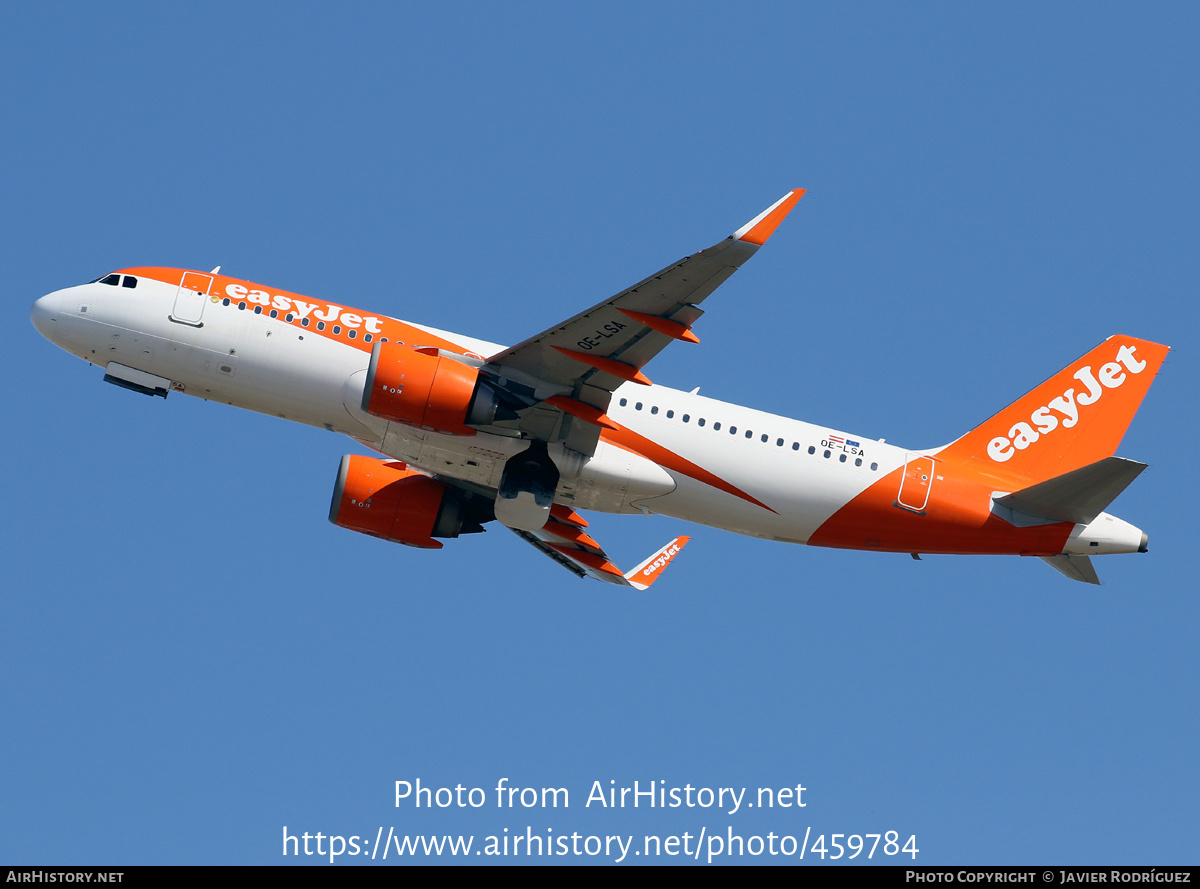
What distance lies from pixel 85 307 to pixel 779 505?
18931mm

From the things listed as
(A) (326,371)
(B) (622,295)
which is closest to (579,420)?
(B) (622,295)

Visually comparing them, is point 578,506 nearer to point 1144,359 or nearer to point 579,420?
point 579,420

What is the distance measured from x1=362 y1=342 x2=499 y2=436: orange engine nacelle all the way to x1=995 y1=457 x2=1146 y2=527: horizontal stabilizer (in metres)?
14.4

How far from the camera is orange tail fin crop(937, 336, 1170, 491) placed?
35.4m

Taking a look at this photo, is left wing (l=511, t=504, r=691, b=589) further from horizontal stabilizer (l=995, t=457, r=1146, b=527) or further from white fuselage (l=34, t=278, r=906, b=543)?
horizontal stabilizer (l=995, t=457, r=1146, b=527)

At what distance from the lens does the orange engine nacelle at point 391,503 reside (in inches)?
1398

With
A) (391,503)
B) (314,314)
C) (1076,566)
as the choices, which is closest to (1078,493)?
(1076,566)

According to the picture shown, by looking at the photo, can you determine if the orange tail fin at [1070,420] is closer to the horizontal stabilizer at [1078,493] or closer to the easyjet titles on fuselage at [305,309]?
the horizontal stabilizer at [1078,493]

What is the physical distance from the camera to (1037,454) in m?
35.5

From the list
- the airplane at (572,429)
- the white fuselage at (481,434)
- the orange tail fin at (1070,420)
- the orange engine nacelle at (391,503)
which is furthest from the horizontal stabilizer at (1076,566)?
the orange engine nacelle at (391,503)

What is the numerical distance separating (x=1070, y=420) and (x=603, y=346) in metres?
14.7

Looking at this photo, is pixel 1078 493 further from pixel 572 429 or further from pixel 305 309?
pixel 305 309

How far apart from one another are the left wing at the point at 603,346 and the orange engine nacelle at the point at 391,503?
538 cm

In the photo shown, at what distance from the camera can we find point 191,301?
3219cm
